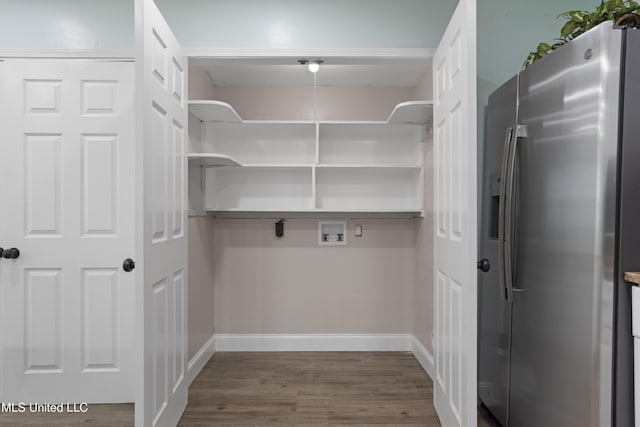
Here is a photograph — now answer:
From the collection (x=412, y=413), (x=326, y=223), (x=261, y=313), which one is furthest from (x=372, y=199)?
(x=412, y=413)

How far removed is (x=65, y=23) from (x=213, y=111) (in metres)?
1.02

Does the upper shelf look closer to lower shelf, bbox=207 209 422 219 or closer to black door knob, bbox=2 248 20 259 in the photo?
lower shelf, bbox=207 209 422 219

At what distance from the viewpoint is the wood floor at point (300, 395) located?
2340 mm

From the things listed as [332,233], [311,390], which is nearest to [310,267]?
[332,233]

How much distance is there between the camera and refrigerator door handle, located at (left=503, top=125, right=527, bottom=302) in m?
1.92

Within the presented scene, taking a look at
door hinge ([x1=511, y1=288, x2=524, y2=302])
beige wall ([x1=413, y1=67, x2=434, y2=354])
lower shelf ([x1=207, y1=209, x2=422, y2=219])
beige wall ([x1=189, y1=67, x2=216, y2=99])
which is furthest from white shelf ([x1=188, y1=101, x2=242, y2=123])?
door hinge ([x1=511, y1=288, x2=524, y2=302])

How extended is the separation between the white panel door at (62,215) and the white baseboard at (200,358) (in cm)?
63

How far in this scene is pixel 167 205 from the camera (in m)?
2.09

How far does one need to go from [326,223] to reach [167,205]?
1770 mm

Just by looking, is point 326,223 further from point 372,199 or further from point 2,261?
point 2,261

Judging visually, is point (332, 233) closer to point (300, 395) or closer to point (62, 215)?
point (300, 395)

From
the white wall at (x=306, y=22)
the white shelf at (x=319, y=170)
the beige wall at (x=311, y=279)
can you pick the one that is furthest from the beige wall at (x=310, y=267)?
the white wall at (x=306, y=22)

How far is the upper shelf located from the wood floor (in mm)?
1963

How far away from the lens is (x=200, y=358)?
123 inches
